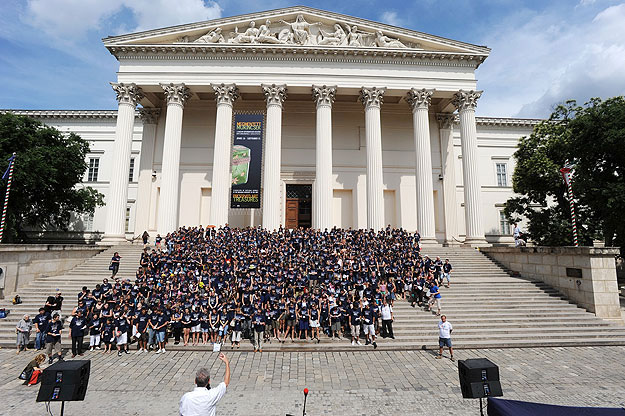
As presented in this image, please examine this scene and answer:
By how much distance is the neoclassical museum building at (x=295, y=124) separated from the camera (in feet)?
79.5

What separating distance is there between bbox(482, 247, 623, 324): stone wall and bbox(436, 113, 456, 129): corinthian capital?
606 inches

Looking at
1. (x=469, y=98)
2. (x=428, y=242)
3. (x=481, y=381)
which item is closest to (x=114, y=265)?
(x=481, y=381)

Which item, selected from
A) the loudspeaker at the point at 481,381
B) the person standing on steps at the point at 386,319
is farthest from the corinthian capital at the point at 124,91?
the loudspeaker at the point at 481,381

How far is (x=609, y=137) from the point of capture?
18.3 metres

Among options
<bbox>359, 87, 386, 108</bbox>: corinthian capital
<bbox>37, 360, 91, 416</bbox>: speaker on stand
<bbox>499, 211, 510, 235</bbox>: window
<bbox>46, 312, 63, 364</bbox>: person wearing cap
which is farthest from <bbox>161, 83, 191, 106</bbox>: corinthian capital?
<bbox>499, 211, 510, 235</bbox>: window

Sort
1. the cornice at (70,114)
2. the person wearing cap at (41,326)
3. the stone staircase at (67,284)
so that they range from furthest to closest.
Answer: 1. the cornice at (70,114)
2. the stone staircase at (67,284)
3. the person wearing cap at (41,326)

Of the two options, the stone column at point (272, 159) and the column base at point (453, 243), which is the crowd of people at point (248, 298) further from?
Result: the column base at point (453, 243)

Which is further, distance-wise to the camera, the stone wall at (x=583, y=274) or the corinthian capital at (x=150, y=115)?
the corinthian capital at (x=150, y=115)

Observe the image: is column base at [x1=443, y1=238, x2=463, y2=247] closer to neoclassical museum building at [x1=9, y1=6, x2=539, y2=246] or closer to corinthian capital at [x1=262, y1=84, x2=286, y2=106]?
neoclassical museum building at [x1=9, y1=6, x2=539, y2=246]

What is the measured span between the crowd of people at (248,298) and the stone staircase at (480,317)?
2.03 ft

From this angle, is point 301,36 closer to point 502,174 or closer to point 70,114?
point 502,174

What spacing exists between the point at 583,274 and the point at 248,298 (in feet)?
46.7

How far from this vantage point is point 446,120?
29.9 metres

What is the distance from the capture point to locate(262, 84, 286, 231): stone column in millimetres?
24016
